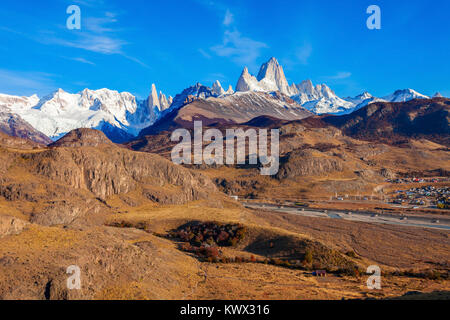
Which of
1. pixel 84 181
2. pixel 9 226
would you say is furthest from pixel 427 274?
pixel 84 181

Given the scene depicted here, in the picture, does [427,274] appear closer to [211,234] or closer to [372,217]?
[211,234]

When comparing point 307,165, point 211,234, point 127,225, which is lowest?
point 211,234

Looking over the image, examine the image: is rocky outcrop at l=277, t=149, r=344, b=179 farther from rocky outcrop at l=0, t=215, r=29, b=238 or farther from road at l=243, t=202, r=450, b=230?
rocky outcrop at l=0, t=215, r=29, b=238

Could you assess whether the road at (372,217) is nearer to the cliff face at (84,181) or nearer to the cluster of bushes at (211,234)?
the cliff face at (84,181)

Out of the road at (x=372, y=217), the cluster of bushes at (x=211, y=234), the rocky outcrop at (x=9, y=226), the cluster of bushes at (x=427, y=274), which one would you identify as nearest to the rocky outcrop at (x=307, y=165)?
the road at (x=372, y=217)
